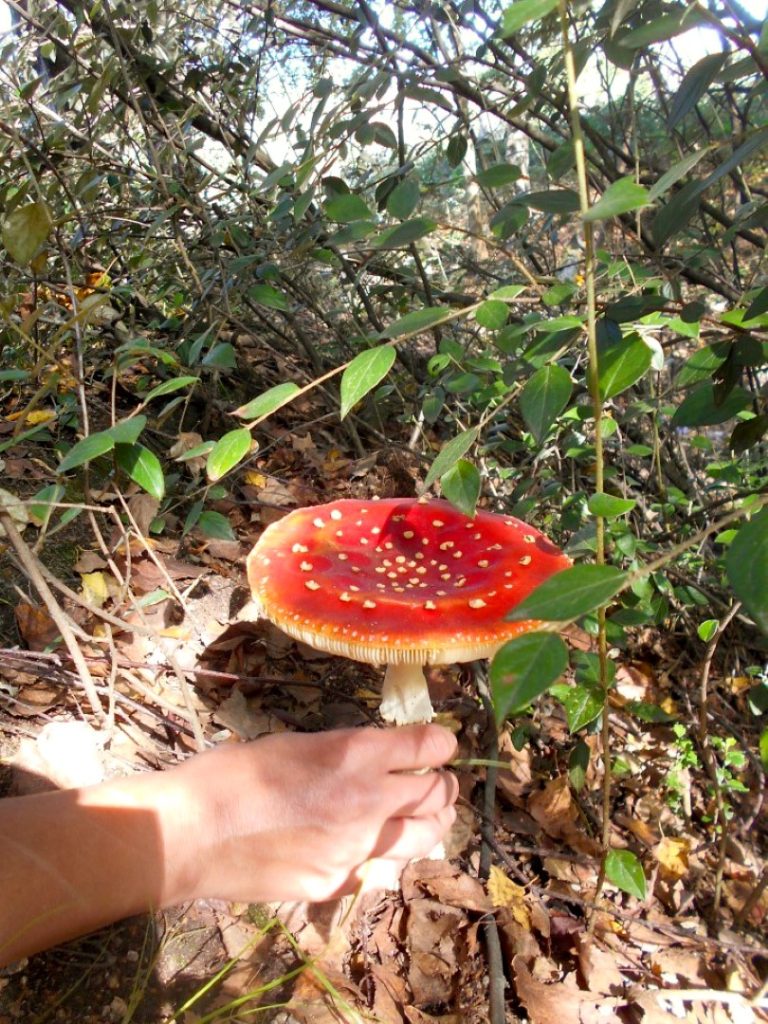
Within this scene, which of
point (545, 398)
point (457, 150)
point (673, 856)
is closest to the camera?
point (545, 398)

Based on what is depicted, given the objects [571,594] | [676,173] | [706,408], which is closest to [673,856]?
[706,408]

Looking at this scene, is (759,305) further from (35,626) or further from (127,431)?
(35,626)

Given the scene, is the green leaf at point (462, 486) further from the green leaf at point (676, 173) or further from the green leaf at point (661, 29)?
the green leaf at point (661, 29)

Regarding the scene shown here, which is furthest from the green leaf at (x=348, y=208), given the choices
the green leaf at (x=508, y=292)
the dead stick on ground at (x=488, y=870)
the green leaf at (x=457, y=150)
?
the dead stick on ground at (x=488, y=870)

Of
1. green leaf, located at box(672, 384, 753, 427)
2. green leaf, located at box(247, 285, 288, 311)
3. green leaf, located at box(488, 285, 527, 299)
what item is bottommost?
green leaf, located at box(672, 384, 753, 427)

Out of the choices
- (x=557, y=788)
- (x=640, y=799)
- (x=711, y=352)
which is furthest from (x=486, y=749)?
(x=711, y=352)

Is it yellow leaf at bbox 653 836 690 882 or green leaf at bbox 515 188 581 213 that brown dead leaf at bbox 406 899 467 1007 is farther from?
green leaf at bbox 515 188 581 213

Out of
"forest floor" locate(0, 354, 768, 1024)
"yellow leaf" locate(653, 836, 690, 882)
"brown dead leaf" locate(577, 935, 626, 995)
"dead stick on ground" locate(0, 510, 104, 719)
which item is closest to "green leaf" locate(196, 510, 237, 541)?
"forest floor" locate(0, 354, 768, 1024)
